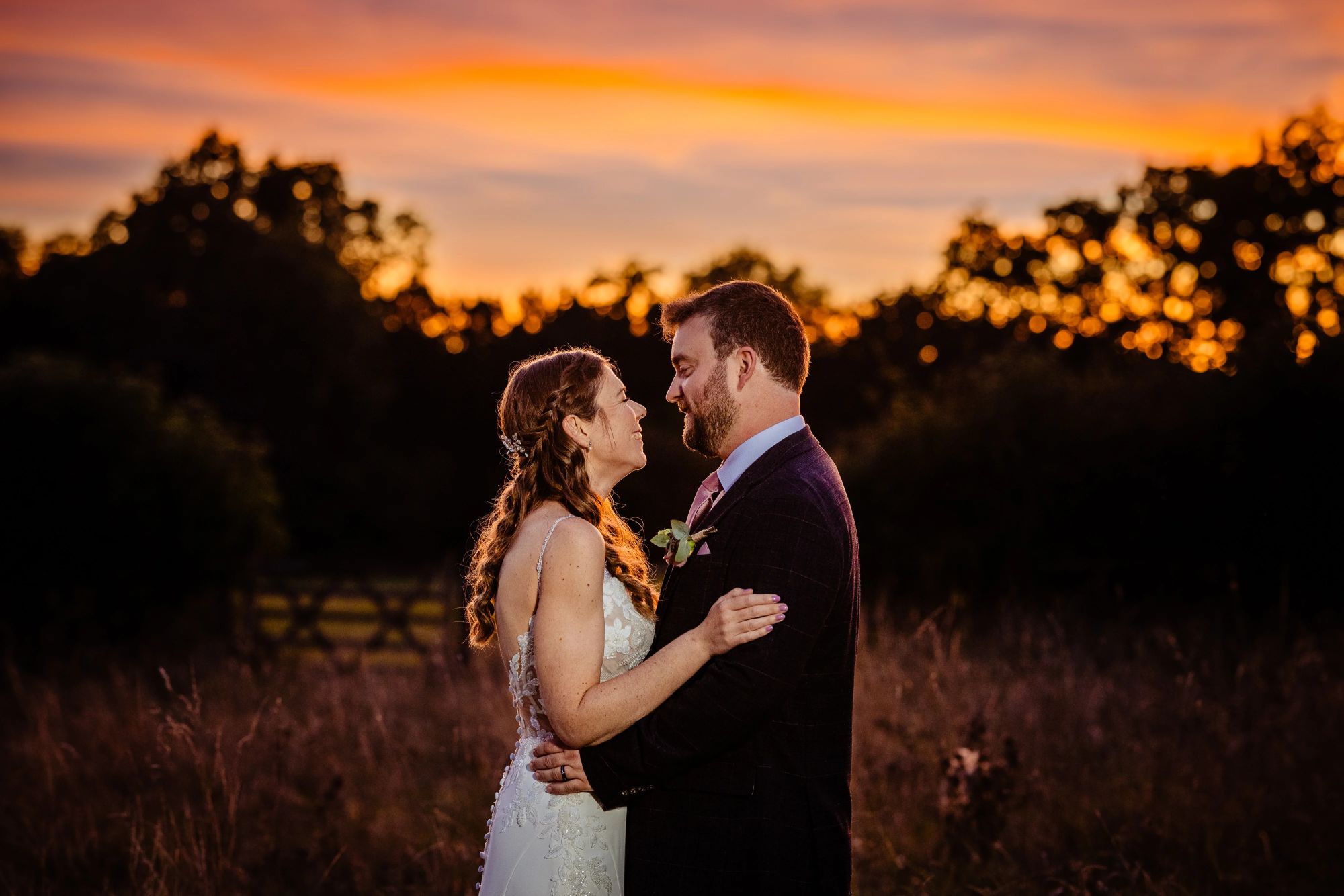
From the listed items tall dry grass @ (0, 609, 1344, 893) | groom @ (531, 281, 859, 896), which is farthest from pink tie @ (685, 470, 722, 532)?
tall dry grass @ (0, 609, 1344, 893)

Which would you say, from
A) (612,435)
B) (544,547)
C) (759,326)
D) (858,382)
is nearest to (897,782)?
(612,435)

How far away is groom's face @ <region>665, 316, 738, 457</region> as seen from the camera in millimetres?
3488

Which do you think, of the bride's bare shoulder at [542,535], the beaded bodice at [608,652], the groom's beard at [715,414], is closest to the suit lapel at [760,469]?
the groom's beard at [715,414]

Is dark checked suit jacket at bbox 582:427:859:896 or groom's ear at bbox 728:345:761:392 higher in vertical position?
groom's ear at bbox 728:345:761:392

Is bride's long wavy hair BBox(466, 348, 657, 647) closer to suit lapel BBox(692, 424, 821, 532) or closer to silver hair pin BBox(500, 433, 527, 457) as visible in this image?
silver hair pin BBox(500, 433, 527, 457)

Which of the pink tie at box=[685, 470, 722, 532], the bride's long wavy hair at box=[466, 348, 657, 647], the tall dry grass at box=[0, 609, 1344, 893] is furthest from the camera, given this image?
the tall dry grass at box=[0, 609, 1344, 893]

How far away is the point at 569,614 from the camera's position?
136 inches

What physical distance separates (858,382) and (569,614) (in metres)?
35.4

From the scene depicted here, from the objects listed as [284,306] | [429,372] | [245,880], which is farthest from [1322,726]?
[429,372]

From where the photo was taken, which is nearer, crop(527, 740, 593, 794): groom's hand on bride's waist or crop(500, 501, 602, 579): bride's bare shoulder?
crop(527, 740, 593, 794): groom's hand on bride's waist

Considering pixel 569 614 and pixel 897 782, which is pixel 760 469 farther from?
pixel 897 782

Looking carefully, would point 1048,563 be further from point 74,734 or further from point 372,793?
point 74,734

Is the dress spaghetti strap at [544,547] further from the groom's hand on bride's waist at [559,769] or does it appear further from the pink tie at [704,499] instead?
the groom's hand on bride's waist at [559,769]

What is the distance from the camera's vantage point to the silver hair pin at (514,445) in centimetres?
404
